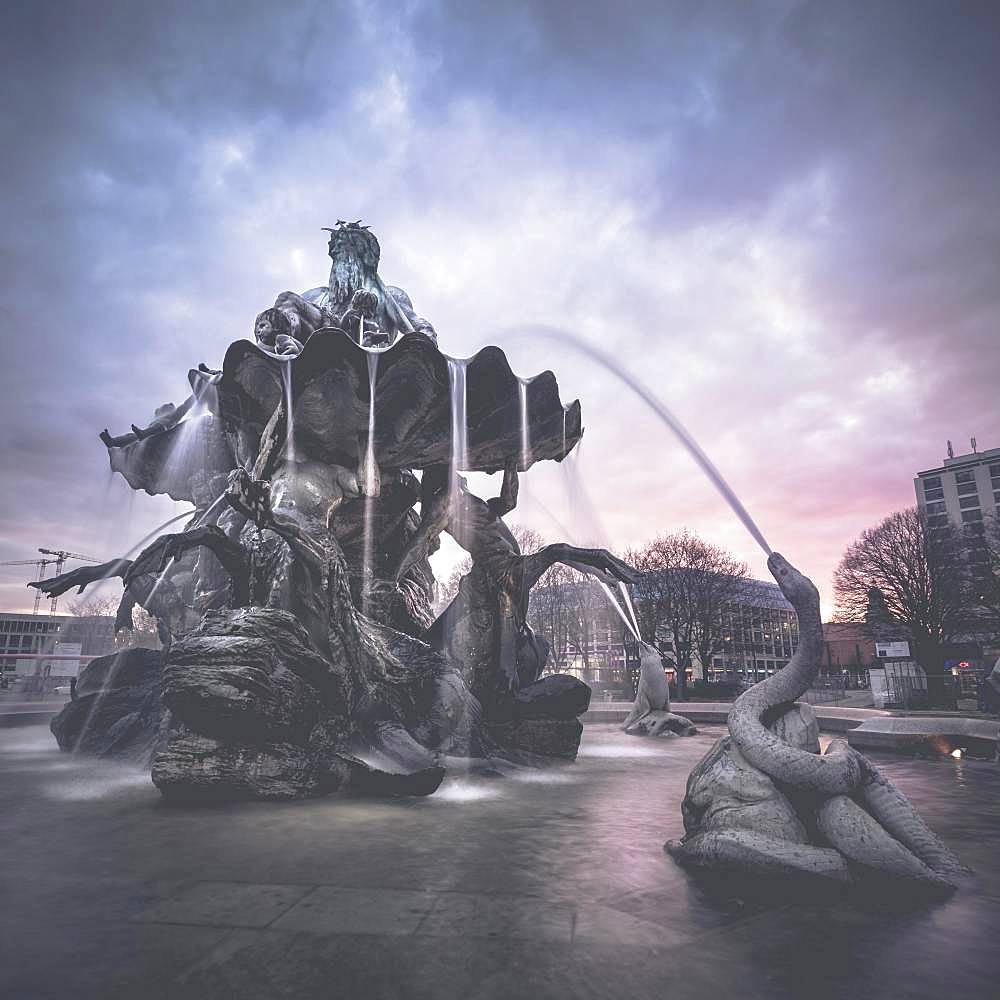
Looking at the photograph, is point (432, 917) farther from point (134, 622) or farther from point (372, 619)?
point (134, 622)

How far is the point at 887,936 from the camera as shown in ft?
9.21

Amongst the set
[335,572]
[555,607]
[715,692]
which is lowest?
[715,692]

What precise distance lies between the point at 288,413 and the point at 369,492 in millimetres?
1879

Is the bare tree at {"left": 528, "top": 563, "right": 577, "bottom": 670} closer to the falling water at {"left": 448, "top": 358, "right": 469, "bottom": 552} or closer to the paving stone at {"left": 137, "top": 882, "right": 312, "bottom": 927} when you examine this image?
the falling water at {"left": 448, "top": 358, "right": 469, "bottom": 552}

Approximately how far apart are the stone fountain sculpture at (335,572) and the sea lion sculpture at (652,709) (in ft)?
10.9

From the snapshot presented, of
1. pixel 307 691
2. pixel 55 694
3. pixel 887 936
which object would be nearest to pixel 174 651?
pixel 307 691

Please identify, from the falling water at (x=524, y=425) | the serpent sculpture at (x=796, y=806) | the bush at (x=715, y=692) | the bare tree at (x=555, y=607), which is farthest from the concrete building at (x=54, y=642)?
the bush at (x=715, y=692)

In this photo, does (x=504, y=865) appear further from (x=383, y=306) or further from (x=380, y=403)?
(x=383, y=306)

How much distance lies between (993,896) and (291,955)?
142 inches

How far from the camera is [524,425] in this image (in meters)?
11.0

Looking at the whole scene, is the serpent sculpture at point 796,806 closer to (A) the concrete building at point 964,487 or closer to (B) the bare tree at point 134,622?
(B) the bare tree at point 134,622

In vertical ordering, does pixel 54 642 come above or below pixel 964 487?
below

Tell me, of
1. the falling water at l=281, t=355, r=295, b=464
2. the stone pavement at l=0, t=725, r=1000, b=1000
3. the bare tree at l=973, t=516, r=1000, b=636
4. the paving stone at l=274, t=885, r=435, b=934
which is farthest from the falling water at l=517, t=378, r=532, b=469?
the bare tree at l=973, t=516, r=1000, b=636

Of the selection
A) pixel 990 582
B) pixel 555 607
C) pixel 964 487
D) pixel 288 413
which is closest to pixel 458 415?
pixel 288 413
